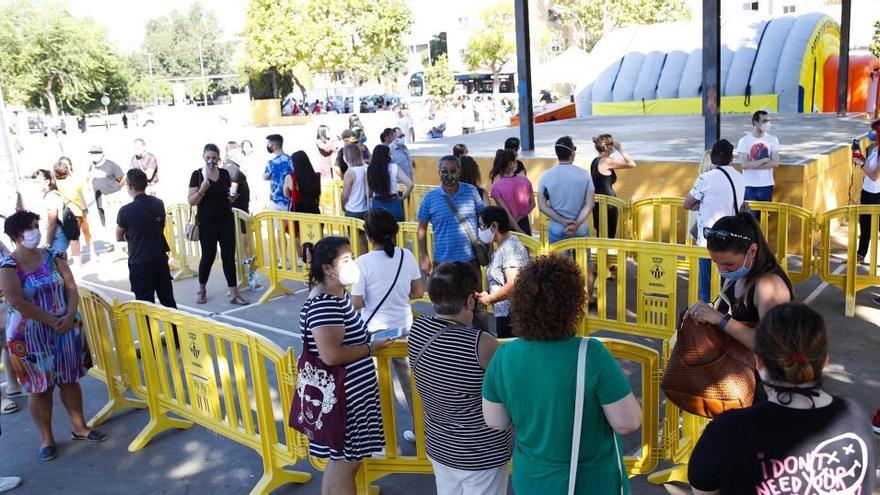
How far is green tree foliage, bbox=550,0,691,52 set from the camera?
5969 centimetres

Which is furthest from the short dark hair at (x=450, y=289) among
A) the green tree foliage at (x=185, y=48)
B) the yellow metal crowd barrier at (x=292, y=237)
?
the green tree foliage at (x=185, y=48)

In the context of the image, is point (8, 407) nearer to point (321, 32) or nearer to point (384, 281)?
point (384, 281)

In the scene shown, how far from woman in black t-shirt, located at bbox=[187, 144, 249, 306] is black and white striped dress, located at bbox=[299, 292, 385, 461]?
5139 millimetres

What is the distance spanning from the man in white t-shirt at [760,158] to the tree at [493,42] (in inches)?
2117

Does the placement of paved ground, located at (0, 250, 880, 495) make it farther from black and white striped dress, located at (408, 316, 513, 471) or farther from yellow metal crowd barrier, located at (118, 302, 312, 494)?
black and white striped dress, located at (408, 316, 513, 471)

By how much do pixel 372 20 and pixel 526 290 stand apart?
48243 mm

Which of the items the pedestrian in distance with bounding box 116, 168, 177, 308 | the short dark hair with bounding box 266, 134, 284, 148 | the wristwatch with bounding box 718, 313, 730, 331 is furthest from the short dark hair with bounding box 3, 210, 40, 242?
the short dark hair with bounding box 266, 134, 284, 148

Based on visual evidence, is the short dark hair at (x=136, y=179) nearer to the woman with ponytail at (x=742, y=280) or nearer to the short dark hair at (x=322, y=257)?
the short dark hair at (x=322, y=257)

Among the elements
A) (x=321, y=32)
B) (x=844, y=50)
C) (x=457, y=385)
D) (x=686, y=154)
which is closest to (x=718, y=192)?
(x=457, y=385)

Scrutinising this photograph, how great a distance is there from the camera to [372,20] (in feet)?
159

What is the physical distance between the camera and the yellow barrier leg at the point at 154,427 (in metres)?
5.68

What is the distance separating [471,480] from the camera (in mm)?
3449

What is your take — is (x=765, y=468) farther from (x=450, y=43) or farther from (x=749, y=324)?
(x=450, y=43)

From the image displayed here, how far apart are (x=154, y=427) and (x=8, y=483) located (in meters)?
1.01
